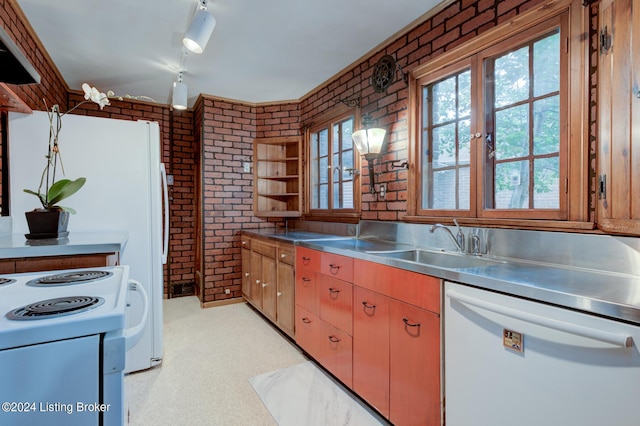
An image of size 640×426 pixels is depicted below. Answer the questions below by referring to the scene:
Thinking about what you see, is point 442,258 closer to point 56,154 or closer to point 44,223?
point 44,223

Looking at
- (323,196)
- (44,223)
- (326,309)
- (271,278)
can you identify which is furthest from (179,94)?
(326,309)

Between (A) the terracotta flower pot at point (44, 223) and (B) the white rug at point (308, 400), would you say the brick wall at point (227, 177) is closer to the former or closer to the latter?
(B) the white rug at point (308, 400)

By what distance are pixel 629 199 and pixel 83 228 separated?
9.45ft

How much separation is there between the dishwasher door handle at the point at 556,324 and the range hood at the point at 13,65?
6.27 ft

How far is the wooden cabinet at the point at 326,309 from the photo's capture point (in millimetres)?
2033

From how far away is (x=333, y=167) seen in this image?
3383 mm

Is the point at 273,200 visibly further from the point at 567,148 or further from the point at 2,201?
the point at 567,148

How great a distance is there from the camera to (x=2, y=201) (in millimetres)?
2045

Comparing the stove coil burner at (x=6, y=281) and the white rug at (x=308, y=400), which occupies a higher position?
the stove coil burner at (x=6, y=281)

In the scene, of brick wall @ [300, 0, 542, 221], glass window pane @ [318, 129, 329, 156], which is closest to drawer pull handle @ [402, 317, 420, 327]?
brick wall @ [300, 0, 542, 221]

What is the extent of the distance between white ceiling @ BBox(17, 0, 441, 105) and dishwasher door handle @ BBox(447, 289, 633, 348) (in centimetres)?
190

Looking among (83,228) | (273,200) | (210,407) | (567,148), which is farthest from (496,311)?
(273,200)

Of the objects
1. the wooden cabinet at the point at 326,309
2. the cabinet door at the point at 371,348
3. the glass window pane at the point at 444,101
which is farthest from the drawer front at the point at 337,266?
the glass window pane at the point at 444,101

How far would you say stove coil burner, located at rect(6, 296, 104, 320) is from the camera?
738mm
